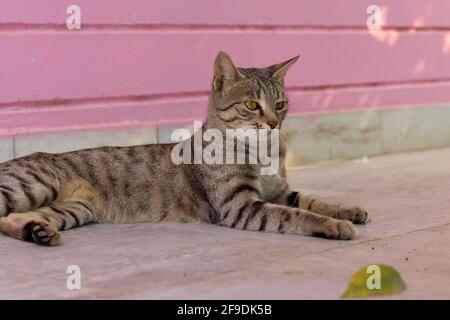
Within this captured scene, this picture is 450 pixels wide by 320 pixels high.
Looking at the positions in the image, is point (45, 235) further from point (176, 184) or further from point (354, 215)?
point (354, 215)

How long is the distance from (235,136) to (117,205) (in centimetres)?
86

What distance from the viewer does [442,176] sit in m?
7.76

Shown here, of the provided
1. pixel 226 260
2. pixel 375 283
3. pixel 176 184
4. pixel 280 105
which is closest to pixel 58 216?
pixel 176 184

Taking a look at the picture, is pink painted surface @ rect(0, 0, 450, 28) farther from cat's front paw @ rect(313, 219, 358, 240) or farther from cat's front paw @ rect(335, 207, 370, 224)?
cat's front paw @ rect(313, 219, 358, 240)

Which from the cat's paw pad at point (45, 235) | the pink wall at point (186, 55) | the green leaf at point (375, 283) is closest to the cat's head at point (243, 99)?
the cat's paw pad at point (45, 235)

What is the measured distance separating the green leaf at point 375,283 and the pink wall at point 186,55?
11.6 feet

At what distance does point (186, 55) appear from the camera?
7742 millimetres

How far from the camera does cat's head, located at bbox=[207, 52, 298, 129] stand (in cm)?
565

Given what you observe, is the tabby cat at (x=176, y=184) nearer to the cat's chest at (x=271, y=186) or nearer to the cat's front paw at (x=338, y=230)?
the cat's chest at (x=271, y=186)

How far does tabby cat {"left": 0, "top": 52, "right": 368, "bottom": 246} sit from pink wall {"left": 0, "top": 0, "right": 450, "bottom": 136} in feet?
3.89

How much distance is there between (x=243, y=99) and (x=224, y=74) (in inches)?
9.2
